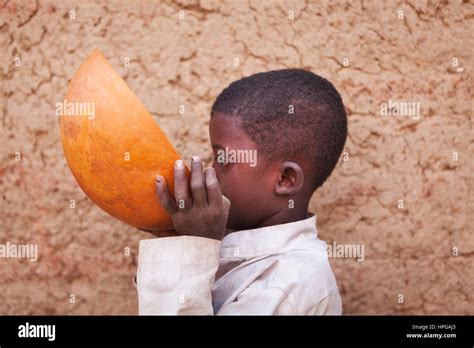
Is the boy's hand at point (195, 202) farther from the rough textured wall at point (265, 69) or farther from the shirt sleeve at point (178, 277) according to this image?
the rough textured wall at point (265, 69)

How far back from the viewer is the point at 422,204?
6.85 ft

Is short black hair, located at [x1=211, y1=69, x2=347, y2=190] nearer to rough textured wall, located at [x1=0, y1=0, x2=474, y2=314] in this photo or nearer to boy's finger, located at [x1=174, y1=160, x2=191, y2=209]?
boy's finger, located at [x1=174, y1=160, x2=191, y2=209]

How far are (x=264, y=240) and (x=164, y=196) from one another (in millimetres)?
346

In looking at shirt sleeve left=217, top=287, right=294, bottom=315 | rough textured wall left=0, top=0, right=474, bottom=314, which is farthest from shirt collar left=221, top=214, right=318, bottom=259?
rough textured wall left=0, top=0, right=474, bottom=314

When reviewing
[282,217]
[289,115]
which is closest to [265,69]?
[289,115]

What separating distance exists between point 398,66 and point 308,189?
72cm

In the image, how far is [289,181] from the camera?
5.16 feet

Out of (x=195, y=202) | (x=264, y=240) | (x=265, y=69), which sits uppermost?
(x=265, y=69)

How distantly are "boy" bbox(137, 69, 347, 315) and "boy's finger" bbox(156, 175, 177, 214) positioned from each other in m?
0.01

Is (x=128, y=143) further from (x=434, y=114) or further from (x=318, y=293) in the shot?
(x=434, y=114)

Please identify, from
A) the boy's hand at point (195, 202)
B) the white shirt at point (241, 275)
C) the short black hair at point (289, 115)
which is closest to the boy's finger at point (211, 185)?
the boy's hand at point (195, 202)

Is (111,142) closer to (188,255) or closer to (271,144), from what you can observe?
(188,255)

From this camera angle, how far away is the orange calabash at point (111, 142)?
132cm

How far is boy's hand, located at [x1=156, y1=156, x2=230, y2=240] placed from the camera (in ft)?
4.40
